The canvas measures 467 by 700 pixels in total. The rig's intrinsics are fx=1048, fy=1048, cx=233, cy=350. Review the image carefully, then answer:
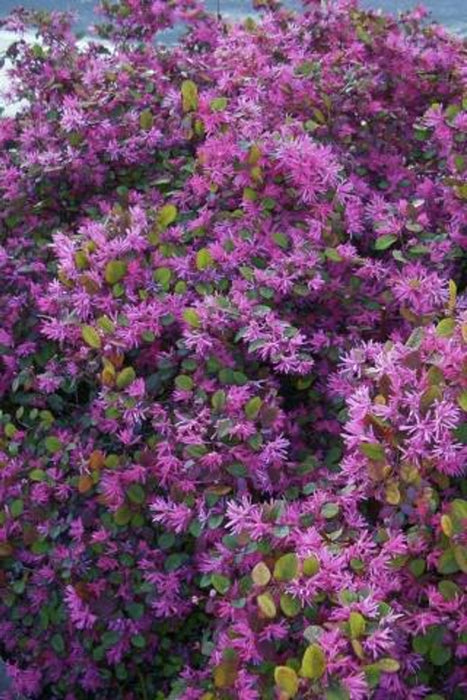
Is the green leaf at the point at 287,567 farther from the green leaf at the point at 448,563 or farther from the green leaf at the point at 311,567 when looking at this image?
the green leaf at the point at 448,563

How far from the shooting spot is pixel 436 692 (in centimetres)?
141

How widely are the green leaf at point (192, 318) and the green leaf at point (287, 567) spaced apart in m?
0.53

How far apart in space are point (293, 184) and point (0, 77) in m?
3.98

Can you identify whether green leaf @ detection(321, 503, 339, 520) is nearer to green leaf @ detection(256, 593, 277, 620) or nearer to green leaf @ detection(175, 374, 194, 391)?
green leaf @ detection(256, 593, 277, 620)

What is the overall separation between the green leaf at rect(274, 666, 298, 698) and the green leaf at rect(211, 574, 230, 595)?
0.28 m

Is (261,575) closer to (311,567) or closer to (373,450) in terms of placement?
(311,567)

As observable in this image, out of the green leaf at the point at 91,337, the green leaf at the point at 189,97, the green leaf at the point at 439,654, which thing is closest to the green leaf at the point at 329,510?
the green leaf at the point at 439,654

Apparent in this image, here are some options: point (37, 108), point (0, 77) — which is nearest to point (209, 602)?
point (37, 108)

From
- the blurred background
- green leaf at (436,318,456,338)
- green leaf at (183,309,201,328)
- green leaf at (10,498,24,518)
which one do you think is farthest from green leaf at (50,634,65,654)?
the blurred background

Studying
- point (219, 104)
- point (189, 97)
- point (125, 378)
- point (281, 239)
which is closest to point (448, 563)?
point (125, 378)

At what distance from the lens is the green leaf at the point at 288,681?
3.86 ft

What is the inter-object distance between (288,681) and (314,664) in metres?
0.03

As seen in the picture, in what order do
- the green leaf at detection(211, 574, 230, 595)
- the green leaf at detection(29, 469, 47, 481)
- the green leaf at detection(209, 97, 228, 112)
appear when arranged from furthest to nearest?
the green leaf at detection(209, 97, 228, 112) < the green leaf at detection(29, 469, 47, 481) < the green leaf at detection(211, 574, 230, 595)

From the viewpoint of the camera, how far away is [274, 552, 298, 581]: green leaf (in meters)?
1.30
